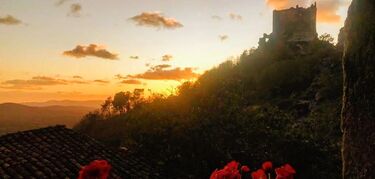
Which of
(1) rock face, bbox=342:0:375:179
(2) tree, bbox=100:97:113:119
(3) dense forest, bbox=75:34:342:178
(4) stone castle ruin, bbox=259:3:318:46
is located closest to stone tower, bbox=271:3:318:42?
(4) stone castle ruin, bbox=259:3:318:46

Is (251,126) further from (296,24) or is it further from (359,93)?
(296,24)

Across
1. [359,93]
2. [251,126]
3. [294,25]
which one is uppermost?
[294,25]

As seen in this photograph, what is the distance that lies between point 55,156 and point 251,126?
33.9ft

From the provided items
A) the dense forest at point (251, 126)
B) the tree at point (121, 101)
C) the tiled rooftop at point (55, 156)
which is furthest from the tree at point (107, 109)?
the tiled rooftop at point (55, 156)

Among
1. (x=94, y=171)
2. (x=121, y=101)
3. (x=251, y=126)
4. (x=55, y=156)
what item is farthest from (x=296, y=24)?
(x=94, y=171)

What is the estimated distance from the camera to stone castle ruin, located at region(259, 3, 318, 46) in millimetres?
47375

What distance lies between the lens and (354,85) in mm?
3203

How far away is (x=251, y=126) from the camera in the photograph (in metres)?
22.6

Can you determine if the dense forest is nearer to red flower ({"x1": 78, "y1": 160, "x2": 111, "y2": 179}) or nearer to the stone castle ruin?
the stone castle ruin

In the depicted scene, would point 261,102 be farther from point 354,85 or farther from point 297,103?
point 354,85

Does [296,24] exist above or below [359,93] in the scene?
above

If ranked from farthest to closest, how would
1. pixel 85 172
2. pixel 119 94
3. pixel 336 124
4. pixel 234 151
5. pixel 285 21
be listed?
1. pixel 119 94
2. pixel 285 21
3. pixel 336 124
4. pixel 234 151
5. pixel 85 172

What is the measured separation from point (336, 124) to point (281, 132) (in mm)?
6010

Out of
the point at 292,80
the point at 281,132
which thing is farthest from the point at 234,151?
the point at 292,80
